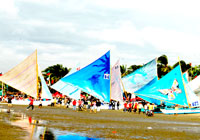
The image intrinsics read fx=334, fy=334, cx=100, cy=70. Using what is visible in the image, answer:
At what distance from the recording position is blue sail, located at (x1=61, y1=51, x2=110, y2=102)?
44.3 m

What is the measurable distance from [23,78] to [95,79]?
14110 mm

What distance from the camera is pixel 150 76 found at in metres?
60.0

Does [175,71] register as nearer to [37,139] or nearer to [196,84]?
[196,84]

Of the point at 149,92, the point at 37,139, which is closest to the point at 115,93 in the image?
the point at 149,92

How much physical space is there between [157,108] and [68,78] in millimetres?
16671

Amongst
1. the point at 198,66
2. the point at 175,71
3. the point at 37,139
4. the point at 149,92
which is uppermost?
the point at 198,66

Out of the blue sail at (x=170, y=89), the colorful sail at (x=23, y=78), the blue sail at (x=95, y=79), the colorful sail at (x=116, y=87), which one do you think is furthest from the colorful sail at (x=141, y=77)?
the colorful sail at (x=23, y=78)

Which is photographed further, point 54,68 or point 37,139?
point 54,68

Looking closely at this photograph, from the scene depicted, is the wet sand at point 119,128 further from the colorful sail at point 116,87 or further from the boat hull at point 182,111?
the colorful sail at point 116,87

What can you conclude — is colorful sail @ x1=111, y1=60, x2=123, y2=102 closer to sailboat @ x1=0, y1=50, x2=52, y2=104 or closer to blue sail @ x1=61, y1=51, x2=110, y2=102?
blue sail @ x1=61, y1=51, x2=110, y2=102

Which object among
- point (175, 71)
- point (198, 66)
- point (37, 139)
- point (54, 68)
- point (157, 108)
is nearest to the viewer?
point (37, 139)

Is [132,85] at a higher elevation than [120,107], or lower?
higher

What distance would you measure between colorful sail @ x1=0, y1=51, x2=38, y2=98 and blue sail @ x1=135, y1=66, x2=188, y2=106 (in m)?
17.4

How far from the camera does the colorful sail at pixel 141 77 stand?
59656mm
